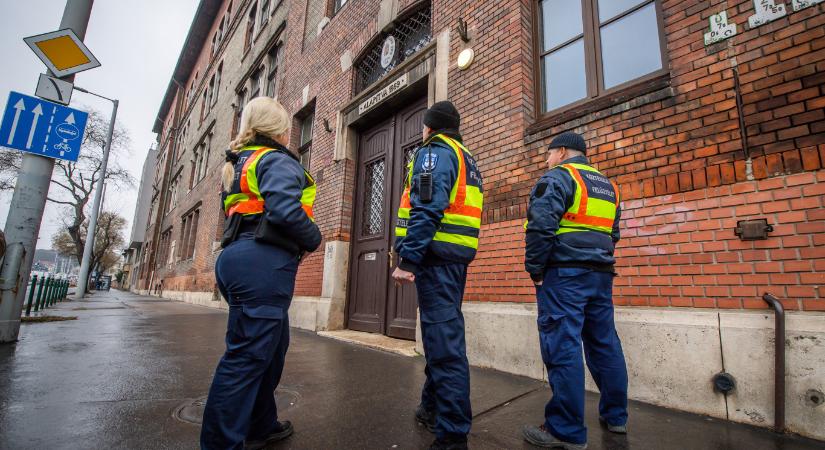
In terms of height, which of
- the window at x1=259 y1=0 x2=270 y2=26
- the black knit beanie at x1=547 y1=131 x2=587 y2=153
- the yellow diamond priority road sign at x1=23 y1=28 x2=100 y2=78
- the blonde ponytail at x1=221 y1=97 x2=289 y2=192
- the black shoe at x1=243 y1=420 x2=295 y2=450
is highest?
the window at x1=259 y1=0 x2=270 y2=26

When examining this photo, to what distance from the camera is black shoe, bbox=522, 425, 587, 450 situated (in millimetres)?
1985

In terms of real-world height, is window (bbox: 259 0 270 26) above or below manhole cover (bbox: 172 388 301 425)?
above

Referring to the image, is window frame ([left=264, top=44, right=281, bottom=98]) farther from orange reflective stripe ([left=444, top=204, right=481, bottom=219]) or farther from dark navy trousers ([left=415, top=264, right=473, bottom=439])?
dark navy trousers ([left=415, top=264, right=473, bottom=439])

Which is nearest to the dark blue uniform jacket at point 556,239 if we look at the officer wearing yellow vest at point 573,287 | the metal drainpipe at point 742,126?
the officer wearing yellow vest at point 573,287

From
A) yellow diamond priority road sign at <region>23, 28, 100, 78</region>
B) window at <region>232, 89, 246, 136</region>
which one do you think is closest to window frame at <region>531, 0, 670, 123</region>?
yellow diamond priority road sign at <region>23, 28, 100, 78</region>

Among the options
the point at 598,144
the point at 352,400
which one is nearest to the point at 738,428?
the point at 598,144

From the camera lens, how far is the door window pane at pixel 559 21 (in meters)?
3.96

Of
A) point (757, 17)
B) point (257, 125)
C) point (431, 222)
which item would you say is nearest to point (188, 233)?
point (257, 125)

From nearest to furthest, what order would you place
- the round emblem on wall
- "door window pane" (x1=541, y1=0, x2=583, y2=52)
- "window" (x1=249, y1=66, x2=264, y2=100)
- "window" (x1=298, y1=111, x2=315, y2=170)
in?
1. "door window pane" (x1=541, y1=0, x2=583, y2=52)
2. the round emblem on wall
3. "window" (x1=298, y1=111, x2=315, y2=170)
4. "window" (x1=249, y1=66, x2=264, y2=100)

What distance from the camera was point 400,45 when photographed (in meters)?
6.39

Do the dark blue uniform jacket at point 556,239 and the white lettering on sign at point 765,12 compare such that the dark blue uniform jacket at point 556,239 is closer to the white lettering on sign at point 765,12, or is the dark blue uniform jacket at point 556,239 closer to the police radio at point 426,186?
the police radio at point 426,186

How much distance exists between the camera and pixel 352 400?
8.87 ft

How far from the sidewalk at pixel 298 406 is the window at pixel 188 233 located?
552 inches

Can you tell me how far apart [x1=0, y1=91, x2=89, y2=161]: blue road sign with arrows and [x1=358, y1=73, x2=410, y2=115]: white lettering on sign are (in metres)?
3.86
